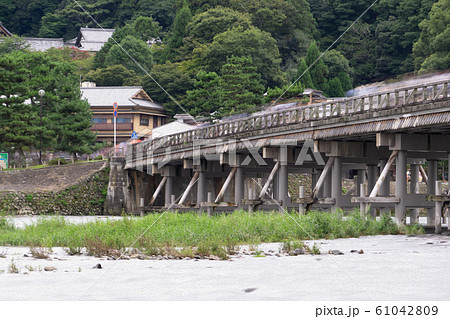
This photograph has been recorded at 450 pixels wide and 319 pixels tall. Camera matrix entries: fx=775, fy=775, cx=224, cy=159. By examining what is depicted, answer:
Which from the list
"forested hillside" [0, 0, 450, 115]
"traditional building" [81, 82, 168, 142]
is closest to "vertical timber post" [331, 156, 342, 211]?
"forested hillside" [0, 0, 450, 115]

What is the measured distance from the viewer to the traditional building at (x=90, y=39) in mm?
138625

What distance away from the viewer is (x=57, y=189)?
6125 cm

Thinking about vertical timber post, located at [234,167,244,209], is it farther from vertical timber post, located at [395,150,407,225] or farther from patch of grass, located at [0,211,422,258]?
patch of grass, located at [0,211,422,258]

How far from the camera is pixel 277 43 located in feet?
335

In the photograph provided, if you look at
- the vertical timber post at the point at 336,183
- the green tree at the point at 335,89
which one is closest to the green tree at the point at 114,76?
the green tree at the point at 335,89

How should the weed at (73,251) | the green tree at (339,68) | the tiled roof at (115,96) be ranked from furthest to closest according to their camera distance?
the tiled roof at (115,96), the green tree at (339,68), the weed at (73,251)

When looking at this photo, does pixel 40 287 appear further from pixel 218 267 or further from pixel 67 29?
pixel 67 29

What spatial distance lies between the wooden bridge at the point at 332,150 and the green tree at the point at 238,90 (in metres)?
10.8

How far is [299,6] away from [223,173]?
57470 mm

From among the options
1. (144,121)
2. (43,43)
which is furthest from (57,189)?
(43,43)

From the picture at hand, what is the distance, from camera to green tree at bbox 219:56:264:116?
69.1 metres

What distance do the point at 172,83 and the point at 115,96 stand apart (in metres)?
8.42

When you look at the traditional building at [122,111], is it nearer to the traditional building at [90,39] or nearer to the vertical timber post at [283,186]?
the traditional building at [90,39]
